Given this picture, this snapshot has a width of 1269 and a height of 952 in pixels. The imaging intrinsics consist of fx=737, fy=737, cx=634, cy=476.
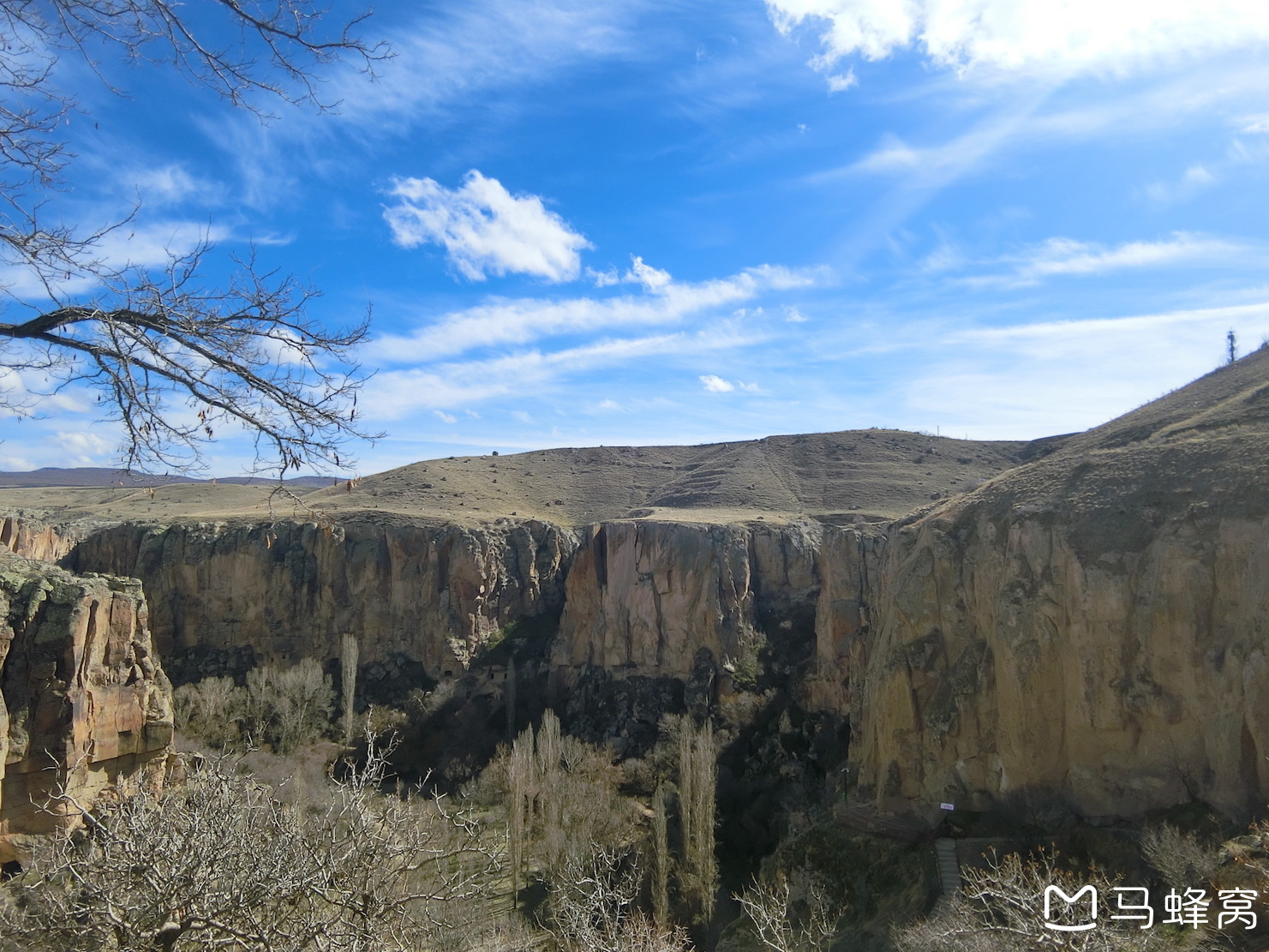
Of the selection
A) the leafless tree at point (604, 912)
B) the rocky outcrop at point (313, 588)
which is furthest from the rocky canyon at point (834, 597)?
the leafless tree at point (604, 912)

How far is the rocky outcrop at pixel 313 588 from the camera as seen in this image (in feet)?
140

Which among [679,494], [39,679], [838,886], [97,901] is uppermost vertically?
[679,494]

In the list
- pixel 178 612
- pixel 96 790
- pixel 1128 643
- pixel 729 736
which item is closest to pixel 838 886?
pixel 1128 643

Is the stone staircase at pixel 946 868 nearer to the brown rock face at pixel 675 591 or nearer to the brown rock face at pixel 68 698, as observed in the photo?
the brown rock face at pixel 68 698

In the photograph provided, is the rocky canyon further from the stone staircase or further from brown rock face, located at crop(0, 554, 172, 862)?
the stone staircase

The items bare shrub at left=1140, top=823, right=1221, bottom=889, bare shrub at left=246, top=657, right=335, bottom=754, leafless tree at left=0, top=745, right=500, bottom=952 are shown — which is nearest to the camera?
leafless tree at left=0, top=745, right=500, bottom=952

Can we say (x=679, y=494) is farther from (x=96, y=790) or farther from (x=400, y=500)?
(x=96, y=790)

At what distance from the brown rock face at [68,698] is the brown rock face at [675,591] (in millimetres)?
29301

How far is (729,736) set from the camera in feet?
112

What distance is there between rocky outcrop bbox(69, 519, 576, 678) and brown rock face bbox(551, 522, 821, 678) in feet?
18.9

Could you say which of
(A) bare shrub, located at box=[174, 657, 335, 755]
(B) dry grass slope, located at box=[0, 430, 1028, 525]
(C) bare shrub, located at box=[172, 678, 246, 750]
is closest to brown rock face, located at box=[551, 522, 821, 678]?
(B) dry grass slope, located at box=[0, 430, 1028, 525]

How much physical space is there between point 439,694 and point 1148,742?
3224 cm

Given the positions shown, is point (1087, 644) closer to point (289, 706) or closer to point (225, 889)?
point (225, 889)

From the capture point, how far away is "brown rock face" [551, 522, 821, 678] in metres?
39.8
